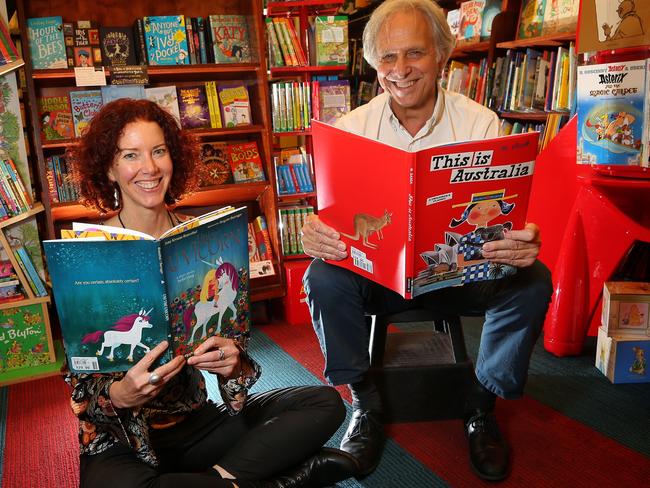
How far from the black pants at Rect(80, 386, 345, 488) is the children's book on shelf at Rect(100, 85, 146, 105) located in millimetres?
1661

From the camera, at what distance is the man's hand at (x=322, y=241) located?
154 cm

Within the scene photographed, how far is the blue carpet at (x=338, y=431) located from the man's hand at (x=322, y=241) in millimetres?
579

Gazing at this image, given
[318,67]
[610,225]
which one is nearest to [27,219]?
[318,67]

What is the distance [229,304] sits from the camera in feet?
3.91

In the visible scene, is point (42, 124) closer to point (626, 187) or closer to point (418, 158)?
point (418, 158)

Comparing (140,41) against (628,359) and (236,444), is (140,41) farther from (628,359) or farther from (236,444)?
(628,359)

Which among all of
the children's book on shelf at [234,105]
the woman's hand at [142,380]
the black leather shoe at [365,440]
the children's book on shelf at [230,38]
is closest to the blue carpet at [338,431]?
the black leather shoe at [365,440]

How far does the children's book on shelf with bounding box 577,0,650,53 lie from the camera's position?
180 centimetres

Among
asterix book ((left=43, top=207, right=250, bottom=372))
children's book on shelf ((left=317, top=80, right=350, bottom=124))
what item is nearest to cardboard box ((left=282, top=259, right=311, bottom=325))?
children's book on shelf ((left=317, top=80, right=350, bottom=124))

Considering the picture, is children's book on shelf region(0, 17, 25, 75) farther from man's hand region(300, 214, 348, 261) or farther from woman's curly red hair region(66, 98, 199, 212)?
man's hand region(300, 214, 348, 261)

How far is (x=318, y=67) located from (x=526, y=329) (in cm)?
162

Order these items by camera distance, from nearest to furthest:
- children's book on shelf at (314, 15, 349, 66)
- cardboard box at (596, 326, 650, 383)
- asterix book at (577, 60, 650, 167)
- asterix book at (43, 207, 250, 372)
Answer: asterix book at (43, 207, 250, 372), asterix book at (577, 60, 650, 167), cardboard box at (596, 326, 650, 383), children's book on shelf at (314, 15, 349, 66)

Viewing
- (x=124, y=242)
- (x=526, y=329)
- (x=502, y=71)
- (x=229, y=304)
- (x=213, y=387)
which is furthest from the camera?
(x=502, y=71)

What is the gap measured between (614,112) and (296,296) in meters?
1.53
